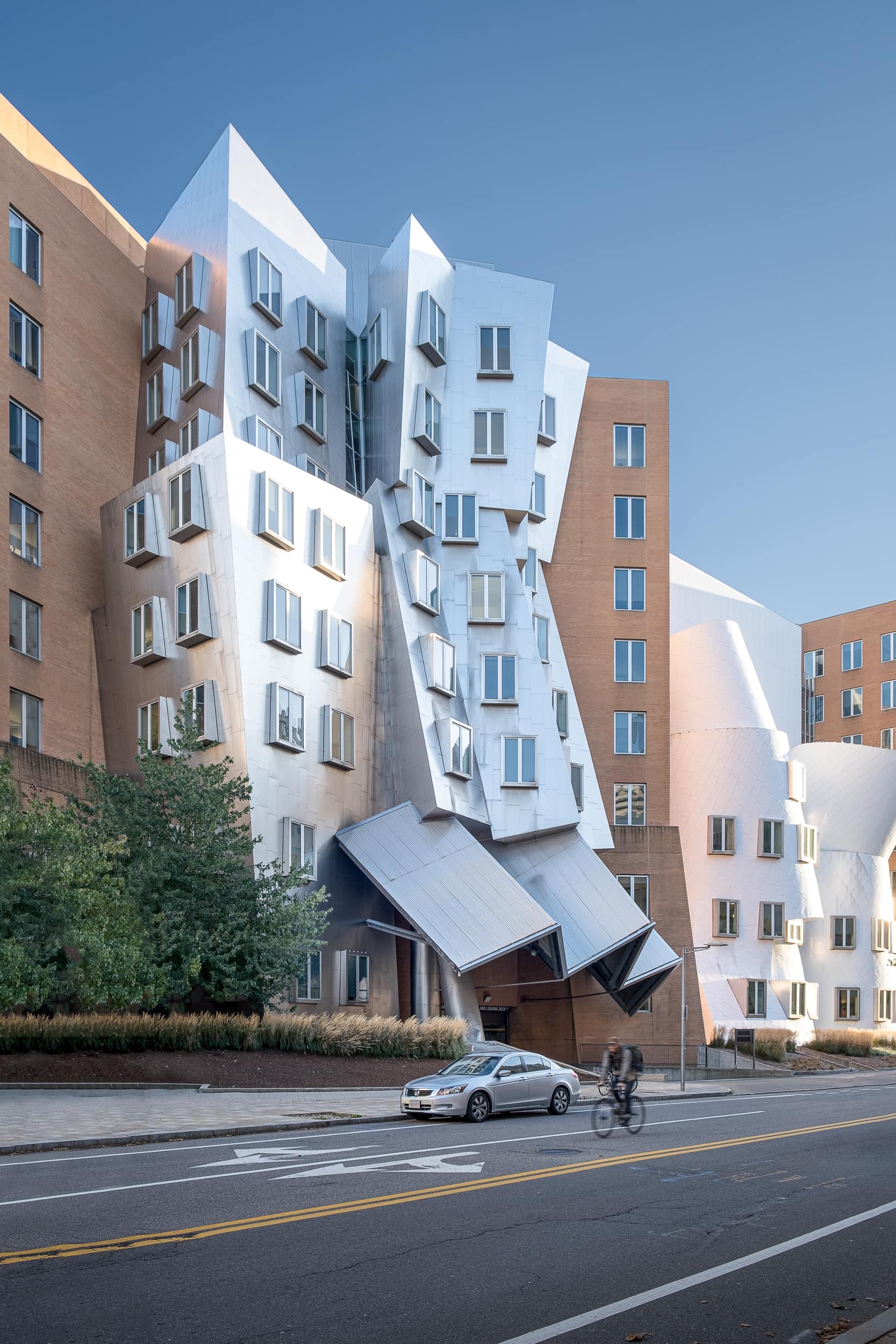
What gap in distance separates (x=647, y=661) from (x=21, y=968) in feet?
115

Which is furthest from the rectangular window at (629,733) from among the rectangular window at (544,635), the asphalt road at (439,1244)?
the asphalt road at (439,1244)

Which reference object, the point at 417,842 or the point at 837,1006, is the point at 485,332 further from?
the point at 837,1006

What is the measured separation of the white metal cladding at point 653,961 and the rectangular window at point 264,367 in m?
23.3

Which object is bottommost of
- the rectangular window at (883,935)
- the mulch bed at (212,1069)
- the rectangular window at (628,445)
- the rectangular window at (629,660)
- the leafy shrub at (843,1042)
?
the leafy shrub at (843,1042)

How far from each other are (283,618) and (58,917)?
557 inches

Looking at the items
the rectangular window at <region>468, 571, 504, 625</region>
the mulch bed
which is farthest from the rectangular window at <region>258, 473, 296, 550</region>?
the mulch bed

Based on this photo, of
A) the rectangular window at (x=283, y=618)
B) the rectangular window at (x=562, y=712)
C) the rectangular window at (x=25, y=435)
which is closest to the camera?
the rectangular window at (x=283, y=618)

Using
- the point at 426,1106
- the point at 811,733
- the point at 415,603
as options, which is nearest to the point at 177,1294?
the point at 426,1106

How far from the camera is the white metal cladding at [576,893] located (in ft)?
143

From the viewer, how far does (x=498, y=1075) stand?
75.6 ft

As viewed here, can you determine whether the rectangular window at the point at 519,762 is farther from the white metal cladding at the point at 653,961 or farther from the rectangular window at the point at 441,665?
the white metal cladding at the point at 653,961

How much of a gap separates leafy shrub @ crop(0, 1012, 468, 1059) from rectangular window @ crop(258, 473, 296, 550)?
46.9 ft

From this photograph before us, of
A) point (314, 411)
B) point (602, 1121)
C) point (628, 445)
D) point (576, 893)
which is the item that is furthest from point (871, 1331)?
point (628, 445)

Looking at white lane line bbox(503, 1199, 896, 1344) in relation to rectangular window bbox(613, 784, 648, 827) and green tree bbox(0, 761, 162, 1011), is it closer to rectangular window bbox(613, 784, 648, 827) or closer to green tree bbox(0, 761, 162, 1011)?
green tree bbox(0, 761, 162, 1011)
